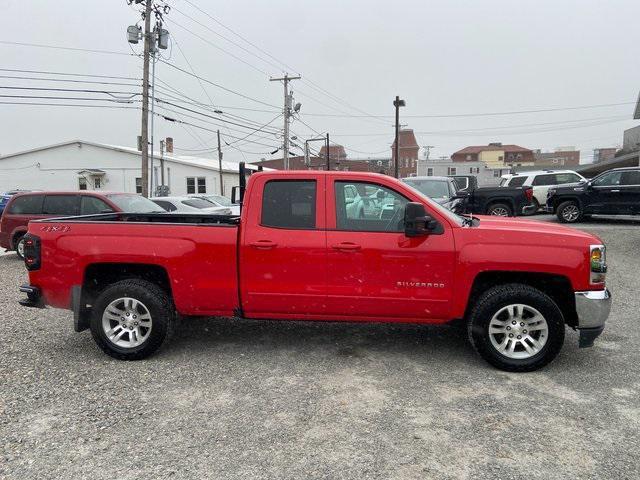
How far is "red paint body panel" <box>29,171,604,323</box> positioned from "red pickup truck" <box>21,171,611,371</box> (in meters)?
0.01

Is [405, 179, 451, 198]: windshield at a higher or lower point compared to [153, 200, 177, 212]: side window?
higher

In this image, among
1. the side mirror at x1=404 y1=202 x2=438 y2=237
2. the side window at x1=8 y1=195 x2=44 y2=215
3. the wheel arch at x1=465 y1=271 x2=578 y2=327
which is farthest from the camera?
the side window at x1=8 y1=195 x2=44 y2=215

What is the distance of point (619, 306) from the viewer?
651cm

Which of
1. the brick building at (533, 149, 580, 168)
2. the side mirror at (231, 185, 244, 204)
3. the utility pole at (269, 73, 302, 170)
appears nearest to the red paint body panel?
the side mirror at (231, 185, 244, 204)

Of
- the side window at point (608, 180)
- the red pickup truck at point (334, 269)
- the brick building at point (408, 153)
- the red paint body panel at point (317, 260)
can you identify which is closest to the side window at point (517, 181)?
the side window at point (608, 180)

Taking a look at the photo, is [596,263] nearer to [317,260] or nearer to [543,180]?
[317,260]

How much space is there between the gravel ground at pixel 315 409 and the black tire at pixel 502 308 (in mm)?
127

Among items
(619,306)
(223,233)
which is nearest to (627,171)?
(619,306)

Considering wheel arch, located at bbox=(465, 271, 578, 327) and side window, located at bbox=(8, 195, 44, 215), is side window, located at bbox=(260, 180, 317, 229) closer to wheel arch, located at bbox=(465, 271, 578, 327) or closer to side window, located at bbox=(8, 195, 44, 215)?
wheel arch, located at bbox=(465, 271, 578, 327)

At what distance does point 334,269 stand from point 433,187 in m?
8.27

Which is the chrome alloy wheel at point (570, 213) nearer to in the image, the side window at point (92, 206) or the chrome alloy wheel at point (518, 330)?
the chrome alloy wheel at point (518, 330)

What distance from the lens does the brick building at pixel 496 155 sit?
9376 centimetres

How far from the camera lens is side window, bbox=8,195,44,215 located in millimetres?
10883

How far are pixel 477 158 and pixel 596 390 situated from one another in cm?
9741
